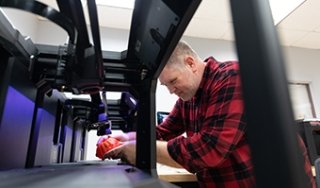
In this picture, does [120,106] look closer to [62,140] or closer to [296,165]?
[62,140]

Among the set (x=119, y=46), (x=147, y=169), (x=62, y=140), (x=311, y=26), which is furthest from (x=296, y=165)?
(x=311, y=26)

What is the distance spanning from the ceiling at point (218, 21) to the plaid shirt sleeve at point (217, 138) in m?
1.79

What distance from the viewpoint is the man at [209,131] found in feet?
2.68

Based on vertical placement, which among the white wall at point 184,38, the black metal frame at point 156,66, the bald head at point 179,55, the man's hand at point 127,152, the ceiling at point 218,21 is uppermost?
the ceiling at point 218,21

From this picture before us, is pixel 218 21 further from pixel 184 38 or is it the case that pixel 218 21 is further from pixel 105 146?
pixel 105 146

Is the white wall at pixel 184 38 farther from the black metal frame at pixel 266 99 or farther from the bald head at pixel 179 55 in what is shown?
the black metal frame at pixel 266 99

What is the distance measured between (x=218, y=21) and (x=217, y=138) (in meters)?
2.41

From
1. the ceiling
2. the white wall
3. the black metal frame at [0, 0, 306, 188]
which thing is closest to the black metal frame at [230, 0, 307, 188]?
the black metal frame at [0, 0, 306, 188]

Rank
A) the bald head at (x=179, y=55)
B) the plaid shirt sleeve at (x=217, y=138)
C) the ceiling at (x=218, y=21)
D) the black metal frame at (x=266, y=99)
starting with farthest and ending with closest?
the ceiling at (x=218, y=21)
the bald head at (x=179, y=55)
the plaid shirt sleeve at (x=217, y=138)
the black metal frame at (x=266, y=99)

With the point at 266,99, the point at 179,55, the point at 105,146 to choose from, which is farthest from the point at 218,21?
the point at 266,99

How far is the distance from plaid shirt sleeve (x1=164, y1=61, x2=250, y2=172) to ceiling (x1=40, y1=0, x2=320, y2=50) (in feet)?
5.86

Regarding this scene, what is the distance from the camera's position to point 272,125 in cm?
16

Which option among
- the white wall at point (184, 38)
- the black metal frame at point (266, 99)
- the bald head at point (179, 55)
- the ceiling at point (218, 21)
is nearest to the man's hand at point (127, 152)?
the bald head at point (179, 55)

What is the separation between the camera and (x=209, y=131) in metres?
0.85
